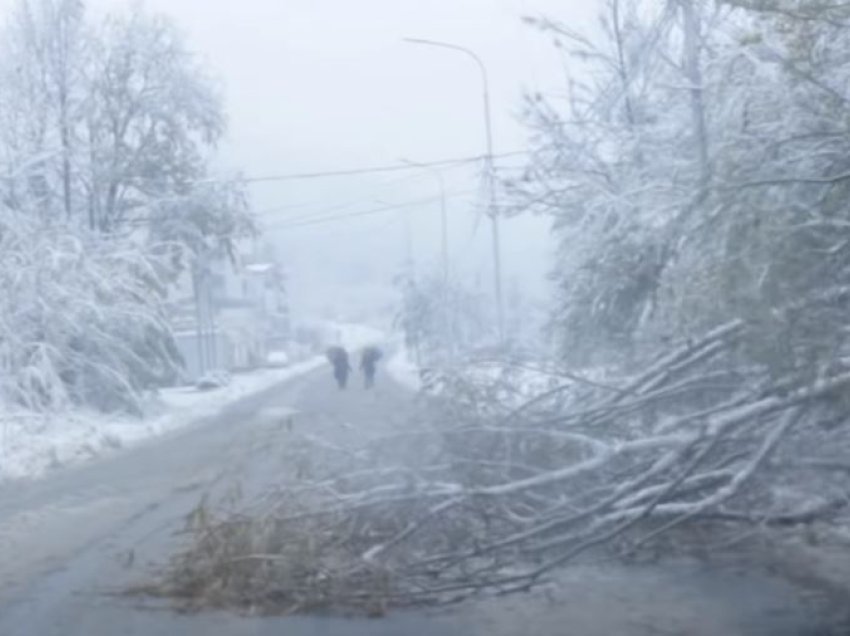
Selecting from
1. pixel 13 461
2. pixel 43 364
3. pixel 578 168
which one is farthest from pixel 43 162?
pixel 578 168

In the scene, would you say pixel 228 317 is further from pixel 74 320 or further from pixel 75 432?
pixel 75 432

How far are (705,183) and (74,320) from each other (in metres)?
25.3

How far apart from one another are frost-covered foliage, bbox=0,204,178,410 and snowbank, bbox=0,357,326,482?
792mm

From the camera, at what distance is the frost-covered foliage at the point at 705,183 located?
42.2 feet

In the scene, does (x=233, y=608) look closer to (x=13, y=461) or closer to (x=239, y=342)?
(x=13, y=461)

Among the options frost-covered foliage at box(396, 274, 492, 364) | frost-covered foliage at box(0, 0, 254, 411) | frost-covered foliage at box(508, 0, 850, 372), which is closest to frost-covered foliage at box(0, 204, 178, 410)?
frost-covered foliage at box(0, 0, 254, 411)

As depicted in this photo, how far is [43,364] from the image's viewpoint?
3619 centimetres

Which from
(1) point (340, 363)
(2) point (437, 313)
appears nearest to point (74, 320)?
(1) point (340, 363)

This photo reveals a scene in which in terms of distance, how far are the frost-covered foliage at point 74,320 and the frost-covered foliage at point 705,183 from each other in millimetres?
14068

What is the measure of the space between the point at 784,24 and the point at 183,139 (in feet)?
119

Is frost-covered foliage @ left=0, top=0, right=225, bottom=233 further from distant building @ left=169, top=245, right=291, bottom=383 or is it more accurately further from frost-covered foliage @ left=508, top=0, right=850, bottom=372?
frost-covered foliage @ left=508, top=0, right=850, bottom=372

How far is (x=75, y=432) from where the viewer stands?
112 ft

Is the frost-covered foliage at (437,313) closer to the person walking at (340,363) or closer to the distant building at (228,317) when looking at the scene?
the person walking at (340,363)

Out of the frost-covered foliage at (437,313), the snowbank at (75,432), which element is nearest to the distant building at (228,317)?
the snowbank at (75,432)
